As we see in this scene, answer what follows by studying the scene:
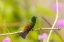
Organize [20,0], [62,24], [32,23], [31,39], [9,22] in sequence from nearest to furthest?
[32,23]
[62,24]
[31,39]
[9,22]
[20,0]

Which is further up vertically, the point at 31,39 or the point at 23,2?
the point at 23,2

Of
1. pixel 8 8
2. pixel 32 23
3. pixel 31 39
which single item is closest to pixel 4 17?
pixel 8 8

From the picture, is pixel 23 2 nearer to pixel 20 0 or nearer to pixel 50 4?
pixel 20 0

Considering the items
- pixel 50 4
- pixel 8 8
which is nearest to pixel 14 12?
pixel 8 8

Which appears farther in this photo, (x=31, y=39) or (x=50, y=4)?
(x=50, y=4)

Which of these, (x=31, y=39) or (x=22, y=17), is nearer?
(x=31, y=39)

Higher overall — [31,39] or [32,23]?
[32,23]

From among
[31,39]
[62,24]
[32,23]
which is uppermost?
[32,23]

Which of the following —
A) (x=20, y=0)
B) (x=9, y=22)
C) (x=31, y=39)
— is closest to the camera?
(x=31, y=39)

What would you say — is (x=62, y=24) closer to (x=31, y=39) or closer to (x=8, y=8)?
(x=31, y=39)
